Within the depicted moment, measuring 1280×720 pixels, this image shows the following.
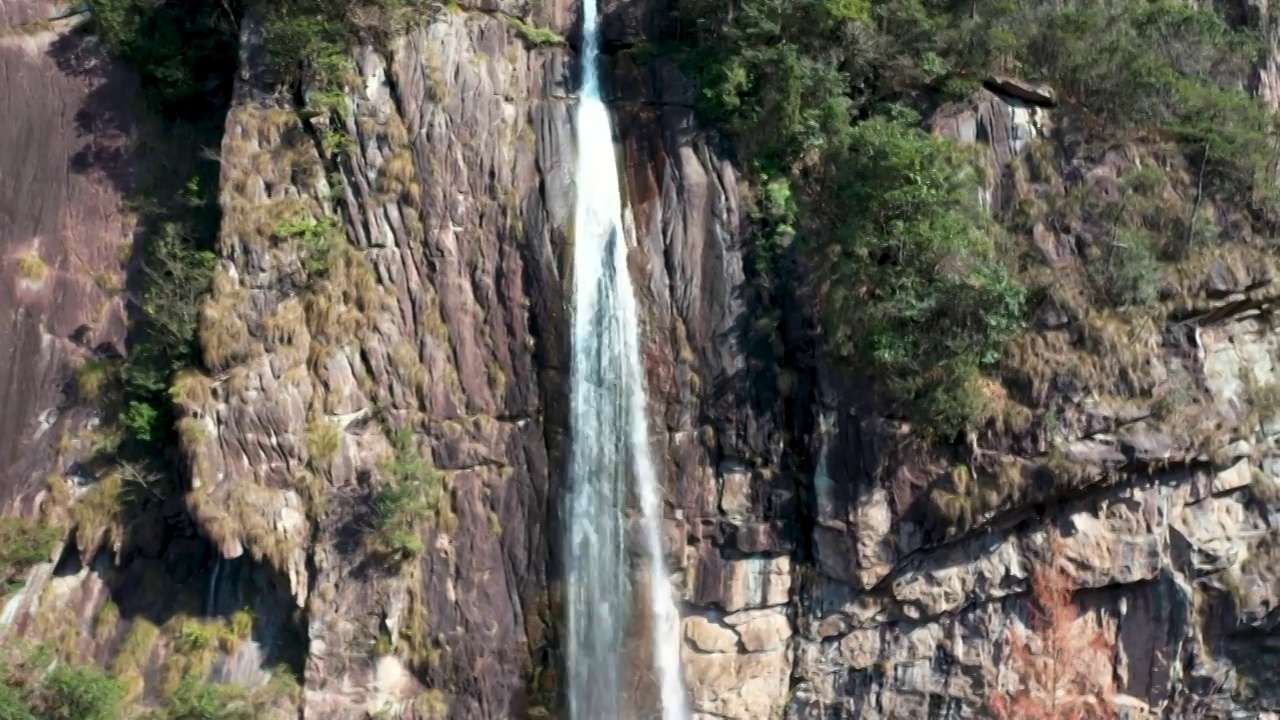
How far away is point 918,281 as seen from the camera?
16.6 m

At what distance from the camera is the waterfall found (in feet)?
57.3

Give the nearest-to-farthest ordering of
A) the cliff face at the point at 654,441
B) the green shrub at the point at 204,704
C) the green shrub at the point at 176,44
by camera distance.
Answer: the green shrub at the point at 204,704, the cliff face at the point at 654,441, the green shrub at the point at 176,44

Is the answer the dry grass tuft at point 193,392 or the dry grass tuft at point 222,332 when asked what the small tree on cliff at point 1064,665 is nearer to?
the dry grass tuft at point 222,332

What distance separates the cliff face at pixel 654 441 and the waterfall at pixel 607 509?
336 millimetres

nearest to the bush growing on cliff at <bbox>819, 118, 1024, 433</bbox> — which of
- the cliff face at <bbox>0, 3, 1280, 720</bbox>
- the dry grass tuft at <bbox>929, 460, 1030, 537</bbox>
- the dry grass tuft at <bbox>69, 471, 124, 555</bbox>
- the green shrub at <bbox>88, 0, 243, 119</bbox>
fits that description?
the cliff face at <bbox>0, 3, 1280, 720</bbox>

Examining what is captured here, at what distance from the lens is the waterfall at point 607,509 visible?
57.3 ft

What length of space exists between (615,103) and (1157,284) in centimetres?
956

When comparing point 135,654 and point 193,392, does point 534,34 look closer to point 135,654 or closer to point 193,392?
point 193,392

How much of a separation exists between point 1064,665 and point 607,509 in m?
7.71

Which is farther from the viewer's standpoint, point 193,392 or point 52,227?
point 52,227

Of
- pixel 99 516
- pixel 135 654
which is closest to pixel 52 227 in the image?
pixel 99 516

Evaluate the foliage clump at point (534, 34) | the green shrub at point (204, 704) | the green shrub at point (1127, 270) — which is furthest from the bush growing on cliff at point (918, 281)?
the green shrub at point (204, 704)

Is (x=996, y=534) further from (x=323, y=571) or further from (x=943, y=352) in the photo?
(x=323, y=571)

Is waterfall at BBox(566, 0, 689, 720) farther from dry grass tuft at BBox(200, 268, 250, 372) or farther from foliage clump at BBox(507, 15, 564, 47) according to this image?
dry grass tuft at BBox(200, 268, 250, 372)
